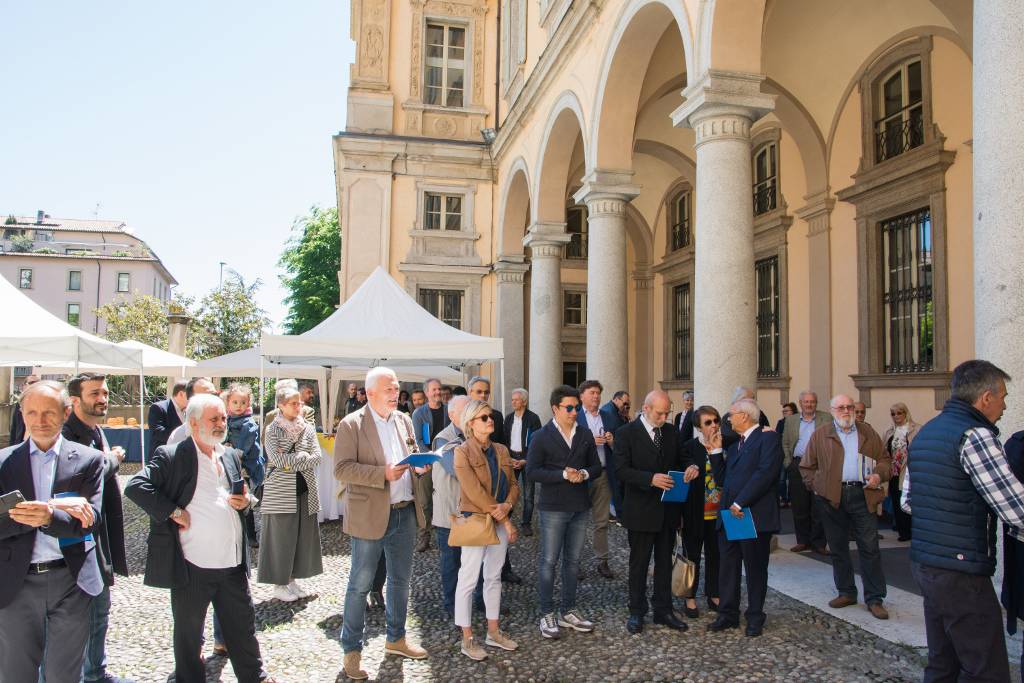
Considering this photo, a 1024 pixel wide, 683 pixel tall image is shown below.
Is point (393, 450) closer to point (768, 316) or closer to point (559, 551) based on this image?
point (559, 551)

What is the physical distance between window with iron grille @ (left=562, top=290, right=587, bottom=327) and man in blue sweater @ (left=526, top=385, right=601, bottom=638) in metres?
16.5

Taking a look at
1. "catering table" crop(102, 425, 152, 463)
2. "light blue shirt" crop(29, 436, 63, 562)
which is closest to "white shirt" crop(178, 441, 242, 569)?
"light blue shirt" crop(29, 436, 63, 562)

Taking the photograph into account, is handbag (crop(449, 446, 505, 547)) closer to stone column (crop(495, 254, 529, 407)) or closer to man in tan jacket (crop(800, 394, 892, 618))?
man in tan jacket (crop(800, 394, 892, 618))

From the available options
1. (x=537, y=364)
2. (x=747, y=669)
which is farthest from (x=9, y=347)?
(x=537, y=364)

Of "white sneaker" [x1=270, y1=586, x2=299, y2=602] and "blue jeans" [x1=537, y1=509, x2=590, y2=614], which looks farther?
"white sneaker" [x1=270, y1=586, x2=299, y2=602]

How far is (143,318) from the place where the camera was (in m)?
36.5

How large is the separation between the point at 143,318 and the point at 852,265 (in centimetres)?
3433

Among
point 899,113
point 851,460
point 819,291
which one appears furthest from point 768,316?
point 851,460

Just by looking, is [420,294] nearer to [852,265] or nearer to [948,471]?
[852,265]

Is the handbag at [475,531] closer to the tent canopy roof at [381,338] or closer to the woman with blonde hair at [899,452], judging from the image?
the tent canopy roof at [381,338]

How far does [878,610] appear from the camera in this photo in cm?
533

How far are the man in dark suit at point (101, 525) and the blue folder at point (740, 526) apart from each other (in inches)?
150

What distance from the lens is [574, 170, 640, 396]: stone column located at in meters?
11.2

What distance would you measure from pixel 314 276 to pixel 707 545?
32453mm
